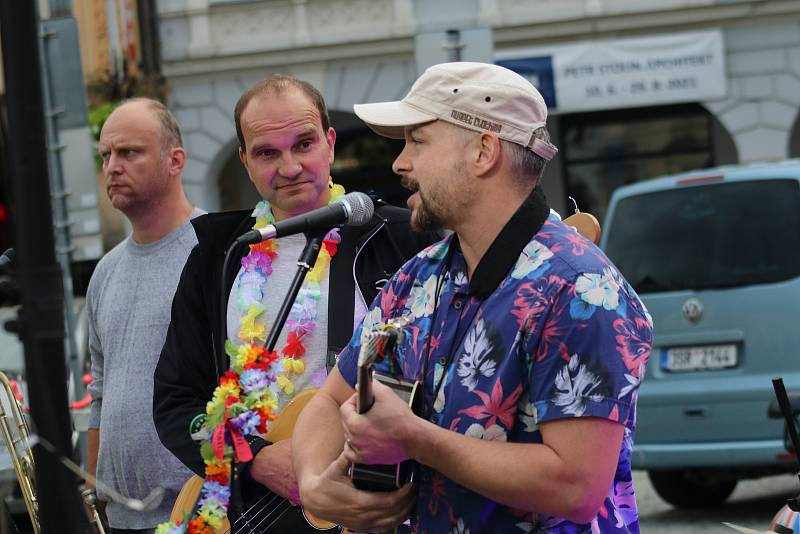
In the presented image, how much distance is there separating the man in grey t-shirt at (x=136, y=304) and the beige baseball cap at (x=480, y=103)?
6.04 feet

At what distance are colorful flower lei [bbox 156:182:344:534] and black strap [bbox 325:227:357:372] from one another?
0.06 m

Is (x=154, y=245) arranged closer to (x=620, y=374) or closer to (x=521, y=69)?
(x=620, y=374)

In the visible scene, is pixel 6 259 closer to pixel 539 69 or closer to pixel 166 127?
pixel 166 127

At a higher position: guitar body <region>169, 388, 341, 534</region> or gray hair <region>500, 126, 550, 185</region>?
gray hair <region>500, 126, 550, 185</region>

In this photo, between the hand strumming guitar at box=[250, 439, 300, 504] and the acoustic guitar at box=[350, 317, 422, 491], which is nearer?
the acoustic guitar at box=[350, 317, 422, 491]

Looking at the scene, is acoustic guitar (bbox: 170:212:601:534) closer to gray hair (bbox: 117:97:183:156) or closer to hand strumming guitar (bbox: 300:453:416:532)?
hand strumming guitar (bbox: 300:453:416:532)

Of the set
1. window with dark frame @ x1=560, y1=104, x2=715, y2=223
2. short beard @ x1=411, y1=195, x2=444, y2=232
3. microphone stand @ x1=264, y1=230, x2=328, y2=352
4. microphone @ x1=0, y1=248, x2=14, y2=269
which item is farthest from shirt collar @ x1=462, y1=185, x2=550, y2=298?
window with dark frame @ x1=560, y1=104, x2=715, y2=223

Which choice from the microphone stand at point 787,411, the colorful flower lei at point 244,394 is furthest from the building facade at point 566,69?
the colorful flower lei at point 244,394

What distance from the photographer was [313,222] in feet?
11.4

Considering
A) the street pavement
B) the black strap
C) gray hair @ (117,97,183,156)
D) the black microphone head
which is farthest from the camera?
the street pavement

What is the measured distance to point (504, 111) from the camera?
2.82 m

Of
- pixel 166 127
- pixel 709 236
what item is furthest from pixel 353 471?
pixel 709 236

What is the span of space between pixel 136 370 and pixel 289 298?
118 cm

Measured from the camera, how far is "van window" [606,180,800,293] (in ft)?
27.8
